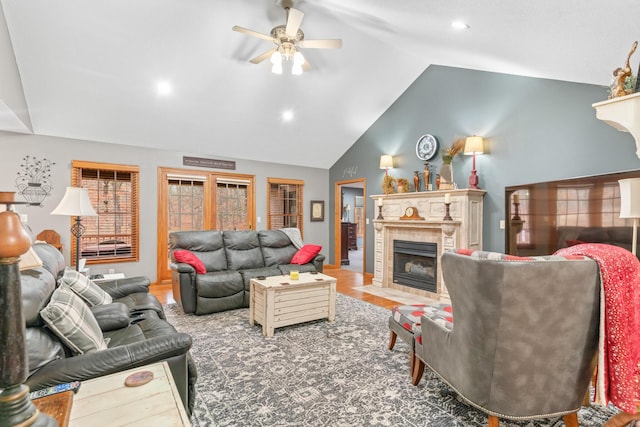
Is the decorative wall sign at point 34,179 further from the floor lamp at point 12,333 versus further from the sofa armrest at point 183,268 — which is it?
the floor lamp at point 12,333

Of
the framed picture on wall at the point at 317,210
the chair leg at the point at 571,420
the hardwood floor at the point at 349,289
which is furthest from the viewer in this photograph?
the framed picture on wall at the point at 317,210

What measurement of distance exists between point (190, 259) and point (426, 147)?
3.95 meters

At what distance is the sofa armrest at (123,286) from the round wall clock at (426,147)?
4.34 metres

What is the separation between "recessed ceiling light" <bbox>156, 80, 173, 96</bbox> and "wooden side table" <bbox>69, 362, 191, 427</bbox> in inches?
162

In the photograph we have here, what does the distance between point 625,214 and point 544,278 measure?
5.38 ft

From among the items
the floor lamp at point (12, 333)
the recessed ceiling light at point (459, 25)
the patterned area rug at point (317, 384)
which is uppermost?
the recessed ceiling light at point (459, 25)

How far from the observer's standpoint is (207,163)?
19.6ft

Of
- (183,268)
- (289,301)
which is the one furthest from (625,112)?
(183,268)

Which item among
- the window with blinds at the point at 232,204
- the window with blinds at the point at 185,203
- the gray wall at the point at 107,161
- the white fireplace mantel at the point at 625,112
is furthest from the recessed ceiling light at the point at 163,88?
the white fireplace mantel at the point at 625,112

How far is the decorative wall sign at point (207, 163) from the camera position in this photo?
5.77 m

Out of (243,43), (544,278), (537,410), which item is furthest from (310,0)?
(537,410)

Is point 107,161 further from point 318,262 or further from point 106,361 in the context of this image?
point 106,361

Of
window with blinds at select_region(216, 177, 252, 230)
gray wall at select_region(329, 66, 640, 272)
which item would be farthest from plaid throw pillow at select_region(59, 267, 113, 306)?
gray wall at select_region(329, 66, 640, 272)

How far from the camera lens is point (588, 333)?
5.02 ft
